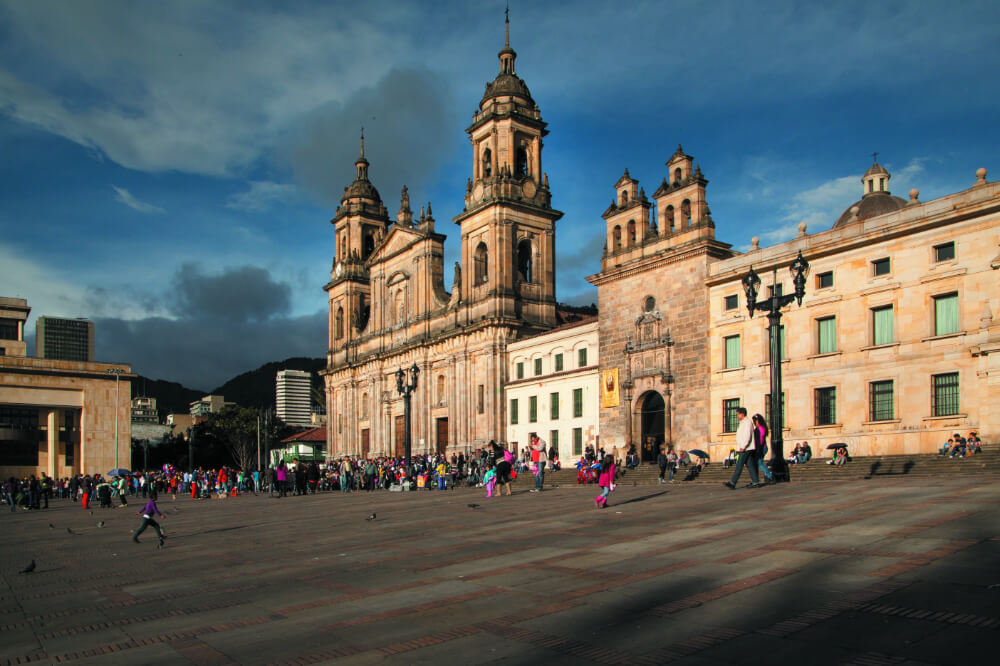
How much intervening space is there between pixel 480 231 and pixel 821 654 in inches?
2122

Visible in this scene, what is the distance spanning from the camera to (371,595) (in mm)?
9430

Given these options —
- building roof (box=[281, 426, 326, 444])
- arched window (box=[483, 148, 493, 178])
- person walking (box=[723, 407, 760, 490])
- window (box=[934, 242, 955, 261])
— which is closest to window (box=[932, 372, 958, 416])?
window (box=[934, 242, 955, 261])

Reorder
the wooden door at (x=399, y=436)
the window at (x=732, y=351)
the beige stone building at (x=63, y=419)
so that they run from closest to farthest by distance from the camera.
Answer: the window at (x=732, y=351)
the wooden door at (x=399, y=436)
the beige stone building at (x=63, y=419)

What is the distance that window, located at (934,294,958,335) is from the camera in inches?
1249

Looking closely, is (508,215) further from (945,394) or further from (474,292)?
(945,394)

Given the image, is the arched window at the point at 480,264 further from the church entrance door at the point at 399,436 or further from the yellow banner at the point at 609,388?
the yellow banner at the point at 609,388

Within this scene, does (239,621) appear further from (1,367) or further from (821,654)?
(1,367)

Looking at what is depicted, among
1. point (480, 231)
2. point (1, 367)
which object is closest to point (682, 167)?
point (480, 231)

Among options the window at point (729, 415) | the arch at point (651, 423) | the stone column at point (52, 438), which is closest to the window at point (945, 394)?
the window at point (729, 415)

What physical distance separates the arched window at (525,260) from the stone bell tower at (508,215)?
0.24 feet

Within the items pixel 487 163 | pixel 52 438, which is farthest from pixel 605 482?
pixel 52 438

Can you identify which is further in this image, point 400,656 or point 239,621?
point 239,621

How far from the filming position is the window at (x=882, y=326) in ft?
112

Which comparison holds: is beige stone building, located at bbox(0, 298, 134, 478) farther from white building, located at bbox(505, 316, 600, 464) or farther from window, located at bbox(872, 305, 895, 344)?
window, located at bbox(872, 305, 895, 344)
